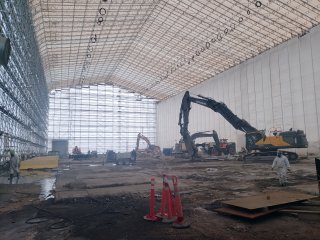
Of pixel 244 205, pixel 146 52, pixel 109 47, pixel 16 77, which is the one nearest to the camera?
pixel 244 205

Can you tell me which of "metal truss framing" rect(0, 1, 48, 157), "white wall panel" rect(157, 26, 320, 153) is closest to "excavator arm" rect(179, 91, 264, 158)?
"white wall panel" rect(157, 26, 320, 153)

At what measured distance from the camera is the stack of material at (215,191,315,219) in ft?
21.6

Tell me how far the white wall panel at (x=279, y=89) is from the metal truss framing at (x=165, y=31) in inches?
54.5

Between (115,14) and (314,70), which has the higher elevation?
(115,14)

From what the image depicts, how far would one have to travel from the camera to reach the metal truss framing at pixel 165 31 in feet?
84.9

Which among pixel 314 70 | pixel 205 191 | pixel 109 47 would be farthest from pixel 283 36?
pixel 205 191

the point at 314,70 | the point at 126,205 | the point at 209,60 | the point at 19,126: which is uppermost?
the point at 209,60

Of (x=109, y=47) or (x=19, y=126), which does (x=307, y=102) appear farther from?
(x=19, y=126)

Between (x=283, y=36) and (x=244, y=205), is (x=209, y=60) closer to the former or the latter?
(x=283, y=36)

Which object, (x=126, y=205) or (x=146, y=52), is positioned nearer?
(x=126, y=205)

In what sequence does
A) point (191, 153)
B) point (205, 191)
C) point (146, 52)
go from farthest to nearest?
1. point (146, 52)
2. point (191, 153)
3. point (205, 191)

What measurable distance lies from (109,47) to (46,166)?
2076 cm

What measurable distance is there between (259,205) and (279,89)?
2867 cm

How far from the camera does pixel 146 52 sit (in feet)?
131
